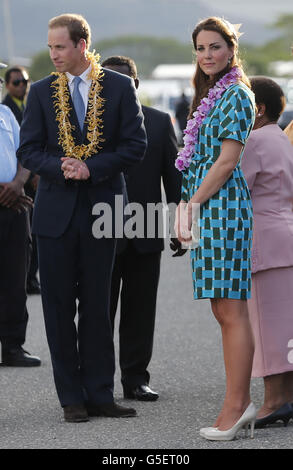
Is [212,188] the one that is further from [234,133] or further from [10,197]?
[10,197]

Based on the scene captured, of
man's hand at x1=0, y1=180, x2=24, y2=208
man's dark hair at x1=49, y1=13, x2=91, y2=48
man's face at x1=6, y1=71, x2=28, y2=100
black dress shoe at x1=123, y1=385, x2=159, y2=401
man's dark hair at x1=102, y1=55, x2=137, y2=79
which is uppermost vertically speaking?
man's dark hair at x1=49, y1=13, x2=91, y2=48

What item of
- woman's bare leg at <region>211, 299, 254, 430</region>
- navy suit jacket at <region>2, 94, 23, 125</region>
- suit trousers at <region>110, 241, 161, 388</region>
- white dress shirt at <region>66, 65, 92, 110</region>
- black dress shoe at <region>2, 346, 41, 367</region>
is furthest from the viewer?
navy suit jacket at <region>2, 94, 23, 125</region>

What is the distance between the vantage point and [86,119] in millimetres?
6355

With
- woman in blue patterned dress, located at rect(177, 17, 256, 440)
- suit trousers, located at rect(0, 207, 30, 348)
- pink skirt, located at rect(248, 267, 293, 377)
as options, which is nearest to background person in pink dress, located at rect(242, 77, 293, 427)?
pink skirt, located at rect(248, 267, 293, 377)

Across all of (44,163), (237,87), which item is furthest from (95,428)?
(237,87)

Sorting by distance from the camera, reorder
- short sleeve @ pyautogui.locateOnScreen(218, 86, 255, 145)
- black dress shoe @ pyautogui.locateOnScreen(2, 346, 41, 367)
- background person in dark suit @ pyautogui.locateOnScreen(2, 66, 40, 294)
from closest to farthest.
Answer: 1. short sleeve @ pyautogui.locateOnScreen(218, 86, 255, 145)
2. black dress shoe @ pyautogui.locateOnScreen(2, 346, 41, 367)
3. background person in dark suit @ pyautogui.locateOnScreen(2, 66, 40, 294)

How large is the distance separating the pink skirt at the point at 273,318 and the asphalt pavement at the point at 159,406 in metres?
0.32

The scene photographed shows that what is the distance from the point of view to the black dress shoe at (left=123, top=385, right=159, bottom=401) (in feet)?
22.8

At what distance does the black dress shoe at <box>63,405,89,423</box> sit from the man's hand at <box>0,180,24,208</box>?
7.40ft

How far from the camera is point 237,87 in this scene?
5.75 m

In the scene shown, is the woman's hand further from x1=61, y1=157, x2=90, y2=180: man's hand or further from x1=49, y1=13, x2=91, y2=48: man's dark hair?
x1=49, y1=13, x2=91, y2=48: man's dark hair

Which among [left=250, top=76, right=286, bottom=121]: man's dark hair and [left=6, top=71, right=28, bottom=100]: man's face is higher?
[left=250, top=76, right=286, bottom=121]: man's dark hair

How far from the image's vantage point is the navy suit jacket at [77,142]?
6266 mm

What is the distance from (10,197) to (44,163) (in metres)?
2.08
